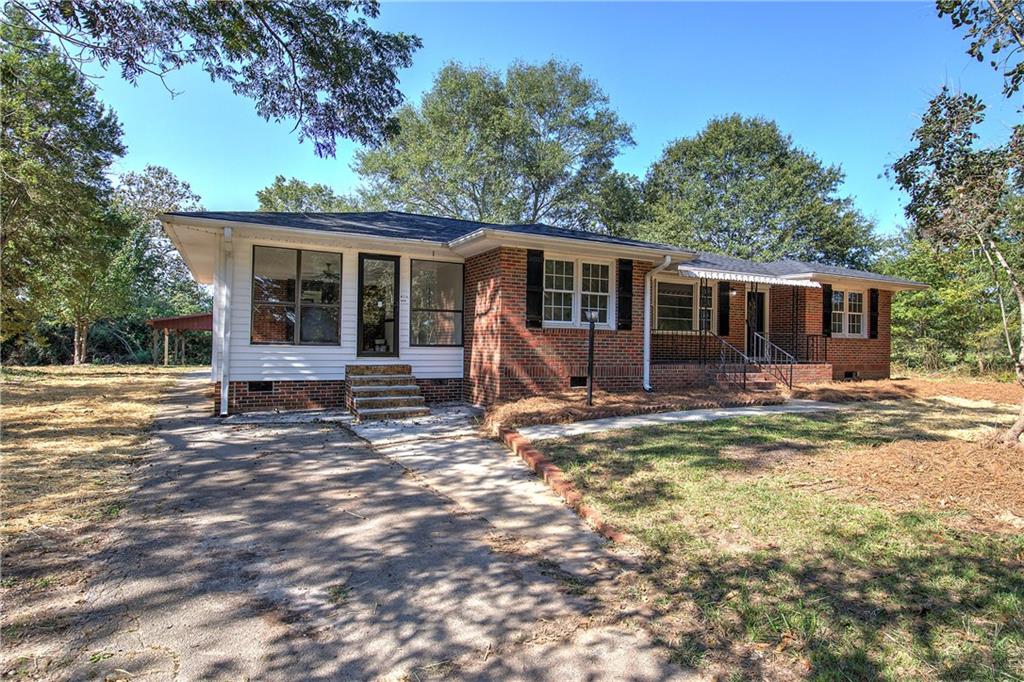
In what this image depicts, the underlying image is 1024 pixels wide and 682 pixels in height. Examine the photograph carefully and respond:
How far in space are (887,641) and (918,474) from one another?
3024 millimetres

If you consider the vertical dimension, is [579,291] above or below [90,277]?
below

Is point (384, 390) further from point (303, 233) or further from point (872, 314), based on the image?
point (872, 314)

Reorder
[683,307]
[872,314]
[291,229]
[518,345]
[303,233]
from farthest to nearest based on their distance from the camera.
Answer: [872,314], [683,307], [518,345], [303,233], [291,229]

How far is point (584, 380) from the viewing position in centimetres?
1043

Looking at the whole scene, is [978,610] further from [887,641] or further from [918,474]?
[918,474]

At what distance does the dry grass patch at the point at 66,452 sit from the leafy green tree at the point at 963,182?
813 centimetres

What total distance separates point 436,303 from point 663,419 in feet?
16.7

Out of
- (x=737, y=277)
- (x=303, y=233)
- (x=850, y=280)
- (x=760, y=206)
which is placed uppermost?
(x=760, y=206)

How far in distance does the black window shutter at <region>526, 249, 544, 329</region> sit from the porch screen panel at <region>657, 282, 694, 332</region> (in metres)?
5.25

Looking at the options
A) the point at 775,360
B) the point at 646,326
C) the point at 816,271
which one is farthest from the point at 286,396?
the point at 816,271

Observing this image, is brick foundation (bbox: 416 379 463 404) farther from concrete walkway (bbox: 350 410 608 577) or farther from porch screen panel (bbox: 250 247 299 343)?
porch screen panel (bbox: 250 247 299 343)

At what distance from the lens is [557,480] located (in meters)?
5.08

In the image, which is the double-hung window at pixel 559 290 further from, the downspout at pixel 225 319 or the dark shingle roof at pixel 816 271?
the dark shingle roof at pixel 816 271

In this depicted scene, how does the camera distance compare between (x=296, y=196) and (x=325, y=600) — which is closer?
(x=325, y=600)
